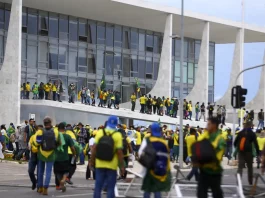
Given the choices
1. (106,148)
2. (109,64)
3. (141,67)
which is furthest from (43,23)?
(106,148)

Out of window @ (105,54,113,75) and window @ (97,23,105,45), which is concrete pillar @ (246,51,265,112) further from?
window @ (97,23,105,45)

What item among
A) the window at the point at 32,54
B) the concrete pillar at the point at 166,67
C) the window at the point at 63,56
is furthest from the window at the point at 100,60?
the window at the point at 32,54

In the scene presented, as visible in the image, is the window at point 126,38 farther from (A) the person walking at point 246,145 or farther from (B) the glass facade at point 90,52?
(A) the person walking at point 246,145

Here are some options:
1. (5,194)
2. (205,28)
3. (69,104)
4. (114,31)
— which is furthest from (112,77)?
(5,194)

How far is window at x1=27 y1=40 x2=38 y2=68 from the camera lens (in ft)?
166

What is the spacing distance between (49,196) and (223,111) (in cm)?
3630

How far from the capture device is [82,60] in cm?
5494

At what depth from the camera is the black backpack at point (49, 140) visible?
15641 millimetres

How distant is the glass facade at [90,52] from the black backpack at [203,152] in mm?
39363

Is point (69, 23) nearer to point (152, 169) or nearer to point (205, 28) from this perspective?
point (205, 28)

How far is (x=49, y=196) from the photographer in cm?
1559

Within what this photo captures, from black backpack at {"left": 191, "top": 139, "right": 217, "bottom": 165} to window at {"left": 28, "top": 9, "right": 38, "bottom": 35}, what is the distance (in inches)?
1630

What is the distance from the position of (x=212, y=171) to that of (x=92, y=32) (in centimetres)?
4610

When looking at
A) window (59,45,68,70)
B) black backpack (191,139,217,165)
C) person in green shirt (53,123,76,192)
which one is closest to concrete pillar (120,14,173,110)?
window (59,45,68,70)
